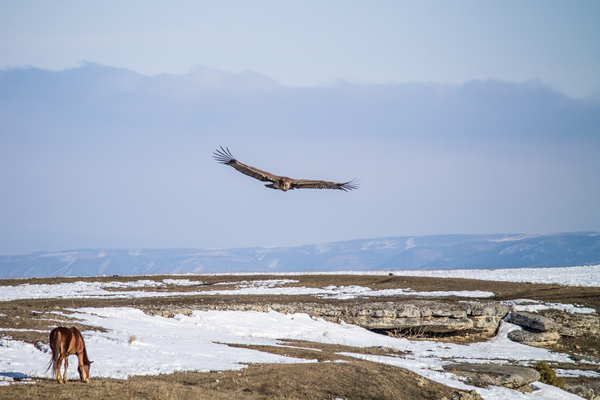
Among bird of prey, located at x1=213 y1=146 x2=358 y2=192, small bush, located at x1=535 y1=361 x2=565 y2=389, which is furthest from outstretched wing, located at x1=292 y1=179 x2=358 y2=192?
small bush, located at x1=535 y1=361 x2=565 y2=389

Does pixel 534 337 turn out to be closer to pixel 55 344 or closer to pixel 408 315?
pixel 408 315

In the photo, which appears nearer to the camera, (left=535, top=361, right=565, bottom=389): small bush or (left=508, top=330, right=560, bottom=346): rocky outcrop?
(left=535, top=361, right=565, bottom=389): small bush

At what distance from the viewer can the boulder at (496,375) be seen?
656 inches

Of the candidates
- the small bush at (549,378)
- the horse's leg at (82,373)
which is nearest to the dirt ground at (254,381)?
the horse's leg at (82,373)

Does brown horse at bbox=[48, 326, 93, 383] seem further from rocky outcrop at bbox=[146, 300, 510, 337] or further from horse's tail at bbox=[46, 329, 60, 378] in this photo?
rocky outcrop at bbox=[146, 300, 510, 337]

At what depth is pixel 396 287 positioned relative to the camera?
121 ft

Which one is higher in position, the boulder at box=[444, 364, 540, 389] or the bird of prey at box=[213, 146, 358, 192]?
the bird of prey at box=[213, 146, 358, 192]

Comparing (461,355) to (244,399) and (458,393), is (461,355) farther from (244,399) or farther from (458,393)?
(244,399)

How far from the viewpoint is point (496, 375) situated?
17.1 metres

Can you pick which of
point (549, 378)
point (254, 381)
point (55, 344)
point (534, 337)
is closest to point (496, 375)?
point (549, 378)

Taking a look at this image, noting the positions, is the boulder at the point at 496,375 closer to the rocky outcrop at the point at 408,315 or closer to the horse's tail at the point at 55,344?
the rocky outcrop at the point at 408,315

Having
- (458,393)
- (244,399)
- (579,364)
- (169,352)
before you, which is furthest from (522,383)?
(169,352)

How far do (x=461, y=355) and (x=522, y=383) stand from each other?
208 inches

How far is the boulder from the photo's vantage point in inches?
656
